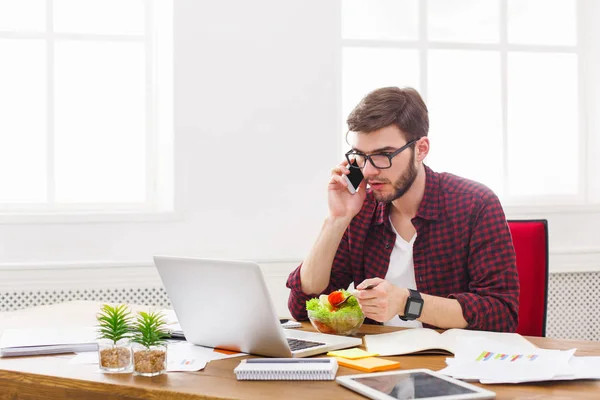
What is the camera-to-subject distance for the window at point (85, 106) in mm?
3355

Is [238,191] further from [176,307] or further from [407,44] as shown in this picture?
[176,307]

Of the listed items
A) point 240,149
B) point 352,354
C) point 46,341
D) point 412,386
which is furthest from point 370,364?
point 240,149

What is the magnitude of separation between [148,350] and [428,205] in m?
1.02

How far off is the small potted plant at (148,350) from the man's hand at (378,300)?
1.64 feet

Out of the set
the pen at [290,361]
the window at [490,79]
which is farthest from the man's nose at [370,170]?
the window at [490,79]

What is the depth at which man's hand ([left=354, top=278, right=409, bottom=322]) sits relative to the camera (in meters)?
1.68

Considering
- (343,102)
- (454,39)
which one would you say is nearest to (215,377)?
(343,102)

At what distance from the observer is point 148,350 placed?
139cm

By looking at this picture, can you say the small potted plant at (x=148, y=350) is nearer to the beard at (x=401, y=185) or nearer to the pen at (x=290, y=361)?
the pen at (x=290, y=361)

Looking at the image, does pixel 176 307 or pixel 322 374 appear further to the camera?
pixel 176 307

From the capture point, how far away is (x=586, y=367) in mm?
1371

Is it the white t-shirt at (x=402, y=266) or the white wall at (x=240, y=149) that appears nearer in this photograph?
the white t-shirt at (x=402, y=266)

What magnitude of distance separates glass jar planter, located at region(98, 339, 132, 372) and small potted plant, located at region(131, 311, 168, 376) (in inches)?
1.1

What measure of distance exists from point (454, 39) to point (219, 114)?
1284 mm
